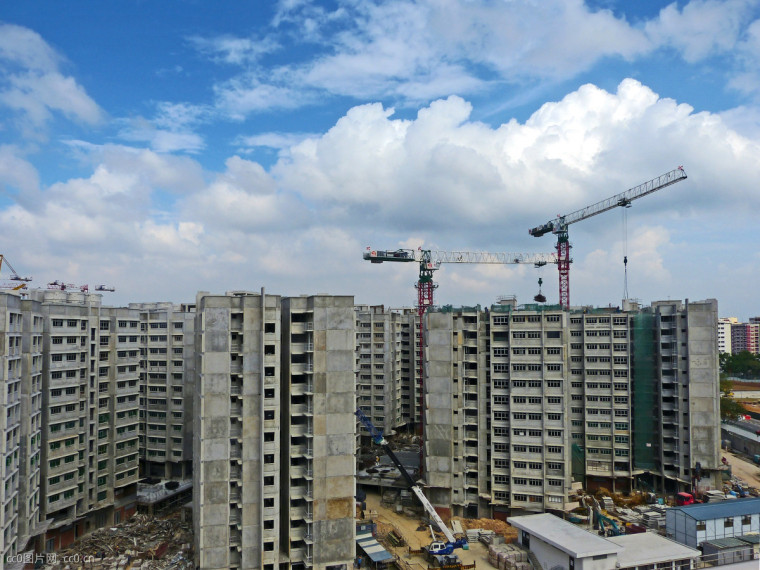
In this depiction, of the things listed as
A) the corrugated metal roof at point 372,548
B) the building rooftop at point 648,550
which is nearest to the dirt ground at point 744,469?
the building rooftop at point 648,550

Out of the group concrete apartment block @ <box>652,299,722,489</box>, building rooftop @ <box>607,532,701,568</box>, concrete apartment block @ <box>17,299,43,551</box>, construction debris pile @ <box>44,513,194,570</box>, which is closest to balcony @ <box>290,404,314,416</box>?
construction debris pile @ <box>44,513,194,570</box>

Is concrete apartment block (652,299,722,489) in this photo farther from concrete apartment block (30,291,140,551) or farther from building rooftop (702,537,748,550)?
concrete apartment block (30,291,140,551)

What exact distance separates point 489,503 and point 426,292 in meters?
45.1

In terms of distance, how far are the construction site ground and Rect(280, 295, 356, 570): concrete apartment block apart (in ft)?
30.9

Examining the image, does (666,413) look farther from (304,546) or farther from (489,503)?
(304,546)

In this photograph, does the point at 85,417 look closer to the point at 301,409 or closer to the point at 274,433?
the point at 274,433

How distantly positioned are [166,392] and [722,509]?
2519 inches

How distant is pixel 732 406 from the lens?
9400cm

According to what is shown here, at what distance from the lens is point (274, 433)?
4275 centimetres

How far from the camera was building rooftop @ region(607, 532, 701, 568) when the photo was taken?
4184cm

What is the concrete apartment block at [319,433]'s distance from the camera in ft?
140

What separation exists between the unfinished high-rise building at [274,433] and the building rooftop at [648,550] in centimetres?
2285

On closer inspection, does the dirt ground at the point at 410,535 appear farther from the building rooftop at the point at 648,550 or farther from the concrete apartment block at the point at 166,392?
the concrete apartment block at the point at 166,392

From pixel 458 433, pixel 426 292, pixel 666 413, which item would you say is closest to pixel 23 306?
pixel 458 433
